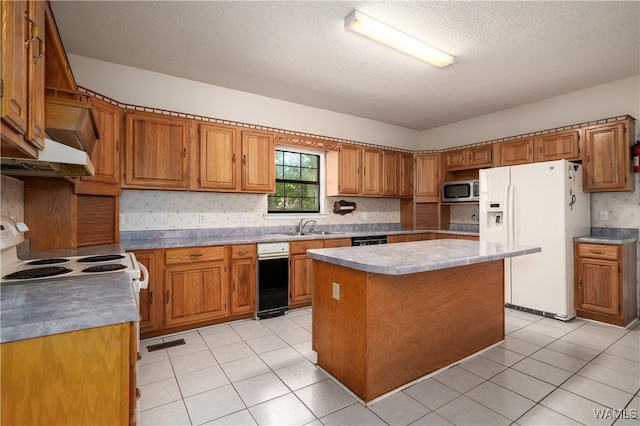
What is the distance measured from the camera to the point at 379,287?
200cm

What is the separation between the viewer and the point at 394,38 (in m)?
2.67

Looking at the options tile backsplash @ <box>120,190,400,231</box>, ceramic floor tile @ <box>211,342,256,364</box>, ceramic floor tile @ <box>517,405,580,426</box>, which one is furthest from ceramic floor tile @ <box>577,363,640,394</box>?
tile backsplash @ <box>120,190,400,231</box>

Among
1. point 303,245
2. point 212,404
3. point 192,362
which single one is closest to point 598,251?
point 303,245

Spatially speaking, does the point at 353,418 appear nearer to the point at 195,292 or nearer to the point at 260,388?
the point at 260,388

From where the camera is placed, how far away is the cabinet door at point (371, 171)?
4938 millimetres

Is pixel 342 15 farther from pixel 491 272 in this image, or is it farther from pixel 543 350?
pixel 543 350

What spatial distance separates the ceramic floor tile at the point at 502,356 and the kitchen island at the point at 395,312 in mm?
99

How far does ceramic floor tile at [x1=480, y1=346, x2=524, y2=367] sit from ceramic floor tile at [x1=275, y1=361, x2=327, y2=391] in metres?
1.43

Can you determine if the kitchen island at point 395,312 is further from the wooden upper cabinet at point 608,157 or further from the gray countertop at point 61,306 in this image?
the wooden upper cabinet at point 608,157

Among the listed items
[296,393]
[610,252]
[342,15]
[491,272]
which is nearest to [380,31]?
[342,15]

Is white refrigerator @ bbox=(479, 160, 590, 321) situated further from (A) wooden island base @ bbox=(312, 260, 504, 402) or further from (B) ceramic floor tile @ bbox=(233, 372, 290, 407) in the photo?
(B) ceramic floor tile @ bbox=(233, 372, 290, 407)

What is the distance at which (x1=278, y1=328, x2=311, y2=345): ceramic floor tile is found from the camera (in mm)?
2982

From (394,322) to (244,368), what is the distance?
1.24m

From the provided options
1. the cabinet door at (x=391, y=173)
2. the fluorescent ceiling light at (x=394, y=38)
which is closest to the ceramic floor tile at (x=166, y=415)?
the fluorescent ceiling light at (x=394, y=38)
